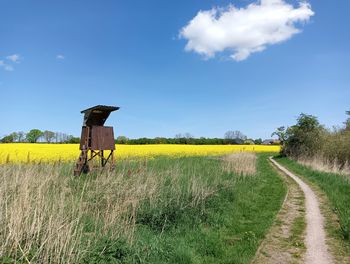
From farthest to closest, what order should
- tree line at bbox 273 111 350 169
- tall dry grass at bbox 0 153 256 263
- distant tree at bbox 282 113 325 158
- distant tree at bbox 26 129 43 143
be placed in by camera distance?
1. distant tree at bbox 26 129 43 143
2. distant tree at bbox 282 113 325 158
3. tree line at bbox 273 111 350 169
4. tall dry grass at bbox 0 153 256 263

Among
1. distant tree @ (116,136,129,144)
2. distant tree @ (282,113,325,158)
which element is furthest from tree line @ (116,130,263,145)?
distant tree @ (282,113,325,158)

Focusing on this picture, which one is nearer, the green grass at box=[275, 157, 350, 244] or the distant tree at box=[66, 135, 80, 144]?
the green grass at box=[275, 157, 350, 244]

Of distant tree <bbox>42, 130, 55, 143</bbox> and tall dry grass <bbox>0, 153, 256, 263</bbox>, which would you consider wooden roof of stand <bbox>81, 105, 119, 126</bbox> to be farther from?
distant tree <bbox>42, 130, 55, 143</bbox>

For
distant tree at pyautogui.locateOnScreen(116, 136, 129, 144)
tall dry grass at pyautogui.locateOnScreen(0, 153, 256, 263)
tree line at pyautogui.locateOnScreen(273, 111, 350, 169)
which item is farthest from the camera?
distant tree at pyautogui.locateOnScreen(116, 136, 129, 144)

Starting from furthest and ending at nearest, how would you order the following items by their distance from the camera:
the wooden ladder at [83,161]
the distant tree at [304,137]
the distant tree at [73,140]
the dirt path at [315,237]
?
the distant tree at [73,140] < the distant tree at [304,137] < the wooden ladder at [83,161] < the dirt path at [315,237]

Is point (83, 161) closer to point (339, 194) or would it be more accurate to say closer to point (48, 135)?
point (339, 194)

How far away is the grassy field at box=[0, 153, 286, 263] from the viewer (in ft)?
17.4

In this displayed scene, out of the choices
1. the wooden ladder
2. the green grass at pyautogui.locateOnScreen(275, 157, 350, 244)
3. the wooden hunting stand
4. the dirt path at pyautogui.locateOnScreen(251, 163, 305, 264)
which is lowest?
the dirt path at pyautogui.locateOnScreen(251, 163, 305, 264)

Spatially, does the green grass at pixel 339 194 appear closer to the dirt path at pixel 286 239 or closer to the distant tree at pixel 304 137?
the dirt path at pixel 286 239

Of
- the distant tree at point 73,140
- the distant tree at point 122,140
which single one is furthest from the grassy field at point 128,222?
the distant tree at point 122,140

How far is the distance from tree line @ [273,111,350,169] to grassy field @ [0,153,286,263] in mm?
17783

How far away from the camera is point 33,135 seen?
77.0 metres

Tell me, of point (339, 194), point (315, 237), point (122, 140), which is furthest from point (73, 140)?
point (315, 237)

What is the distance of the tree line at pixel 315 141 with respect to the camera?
93.6ft
